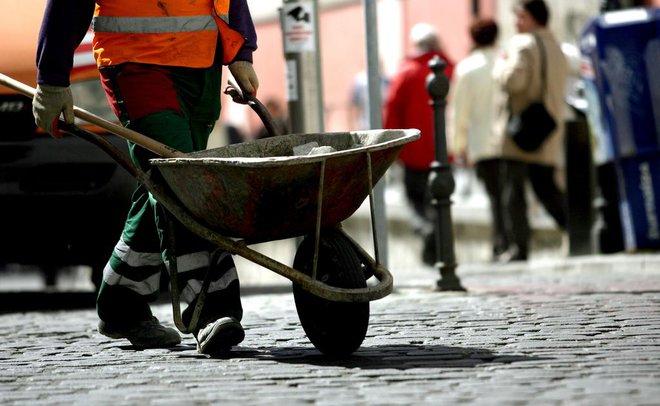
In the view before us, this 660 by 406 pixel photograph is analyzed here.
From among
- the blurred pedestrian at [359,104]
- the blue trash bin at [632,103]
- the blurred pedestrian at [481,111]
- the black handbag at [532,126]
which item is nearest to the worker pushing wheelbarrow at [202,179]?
the blue trash bin at [632,103]

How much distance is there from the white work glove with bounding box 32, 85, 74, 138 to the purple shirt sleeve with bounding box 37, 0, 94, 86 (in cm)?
3

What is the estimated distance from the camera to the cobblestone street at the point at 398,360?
5.17 m

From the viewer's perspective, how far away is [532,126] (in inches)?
469

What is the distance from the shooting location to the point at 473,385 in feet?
17.2

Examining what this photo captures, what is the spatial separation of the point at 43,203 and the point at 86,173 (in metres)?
0.26

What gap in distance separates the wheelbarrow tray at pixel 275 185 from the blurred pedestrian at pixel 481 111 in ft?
22.1

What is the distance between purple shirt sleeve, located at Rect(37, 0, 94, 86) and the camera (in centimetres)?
615

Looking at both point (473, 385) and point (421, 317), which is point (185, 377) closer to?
point (473, 385)

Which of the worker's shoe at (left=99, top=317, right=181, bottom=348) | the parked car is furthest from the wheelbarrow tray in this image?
the parked car

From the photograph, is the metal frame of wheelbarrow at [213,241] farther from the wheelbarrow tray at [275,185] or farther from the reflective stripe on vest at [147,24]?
the reflective stripe on vest at [147,24]

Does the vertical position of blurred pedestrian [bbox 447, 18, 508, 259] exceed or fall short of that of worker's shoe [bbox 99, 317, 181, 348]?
it exceeds it

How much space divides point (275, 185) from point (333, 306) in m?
0.54

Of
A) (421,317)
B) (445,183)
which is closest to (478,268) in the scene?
(445,183)

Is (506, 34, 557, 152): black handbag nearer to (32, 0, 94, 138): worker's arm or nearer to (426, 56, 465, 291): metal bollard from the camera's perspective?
(426, 56, 465, 291): metal bollard
